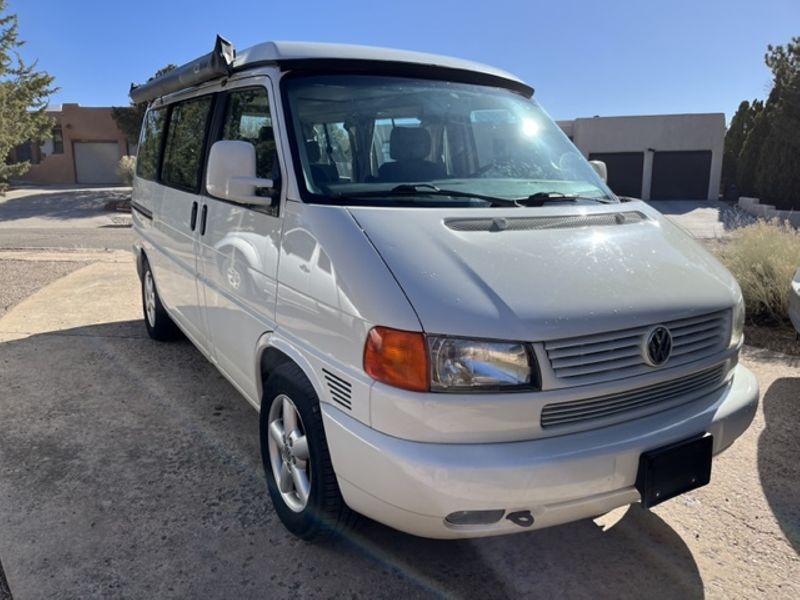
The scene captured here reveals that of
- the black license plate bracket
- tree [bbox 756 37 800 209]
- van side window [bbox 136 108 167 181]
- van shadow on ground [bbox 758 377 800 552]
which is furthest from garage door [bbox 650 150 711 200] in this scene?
the black license plate bracket

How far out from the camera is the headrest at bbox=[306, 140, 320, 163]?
9.60 ft

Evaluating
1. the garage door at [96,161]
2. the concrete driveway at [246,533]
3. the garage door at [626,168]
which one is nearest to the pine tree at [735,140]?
the garage door at [626,168]

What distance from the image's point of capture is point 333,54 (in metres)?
3.20

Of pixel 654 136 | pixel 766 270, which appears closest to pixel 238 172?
pixel 766 270

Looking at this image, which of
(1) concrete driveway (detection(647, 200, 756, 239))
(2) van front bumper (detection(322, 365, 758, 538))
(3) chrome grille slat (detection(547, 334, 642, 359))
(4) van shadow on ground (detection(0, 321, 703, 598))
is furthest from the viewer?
(1) concrete driveway (detection(647, 200, 756, 239))

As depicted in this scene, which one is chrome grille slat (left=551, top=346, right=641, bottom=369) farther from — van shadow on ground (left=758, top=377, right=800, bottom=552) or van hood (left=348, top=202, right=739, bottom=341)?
van shadow on ground (left=758, top=377, right=800, bottom=552)

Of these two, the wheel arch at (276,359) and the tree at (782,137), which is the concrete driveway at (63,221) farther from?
the tree at (782,137)

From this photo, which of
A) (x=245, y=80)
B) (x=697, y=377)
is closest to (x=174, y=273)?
(x=245, y=80)

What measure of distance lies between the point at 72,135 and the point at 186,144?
36405 mm

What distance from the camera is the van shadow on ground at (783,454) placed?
10.4 ft

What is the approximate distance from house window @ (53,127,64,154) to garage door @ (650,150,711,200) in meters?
31.9

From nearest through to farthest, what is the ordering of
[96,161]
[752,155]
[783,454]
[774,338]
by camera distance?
[783,454] < [774,338] < [752,155] < [96,161]

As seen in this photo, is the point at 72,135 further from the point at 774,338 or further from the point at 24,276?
the point at 774,338

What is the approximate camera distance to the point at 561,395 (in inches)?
86.1
